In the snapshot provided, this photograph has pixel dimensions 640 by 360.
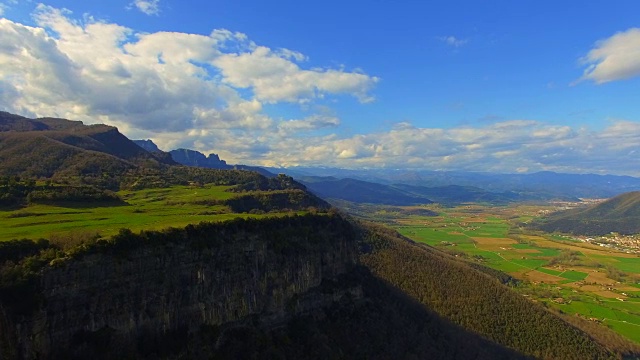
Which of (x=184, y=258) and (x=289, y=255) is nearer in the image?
(x=184, y=258)

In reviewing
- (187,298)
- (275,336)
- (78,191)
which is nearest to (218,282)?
(187,298)

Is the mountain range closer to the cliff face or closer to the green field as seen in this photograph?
the cliff face

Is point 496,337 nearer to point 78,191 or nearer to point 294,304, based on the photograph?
point 294,304

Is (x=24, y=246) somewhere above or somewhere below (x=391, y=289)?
above

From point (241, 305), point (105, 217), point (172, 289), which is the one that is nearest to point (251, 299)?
point (241, 305)

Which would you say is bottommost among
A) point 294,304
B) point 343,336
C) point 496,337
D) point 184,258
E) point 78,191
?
point 496,337

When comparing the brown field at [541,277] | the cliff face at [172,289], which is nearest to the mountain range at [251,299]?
the cliff face at [172,289]

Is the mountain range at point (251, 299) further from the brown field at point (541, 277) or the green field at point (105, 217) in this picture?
the brown field at point (541, 277)
